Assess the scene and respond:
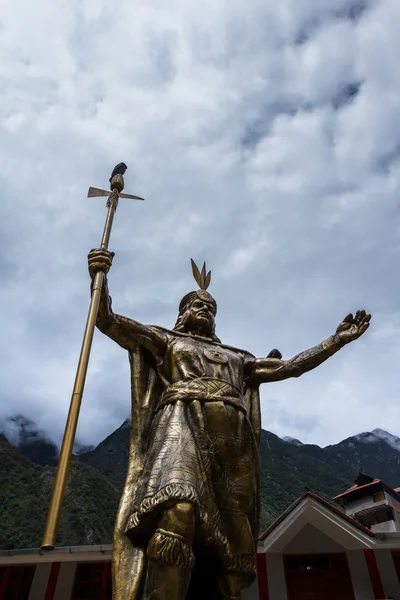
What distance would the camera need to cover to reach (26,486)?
3375cm

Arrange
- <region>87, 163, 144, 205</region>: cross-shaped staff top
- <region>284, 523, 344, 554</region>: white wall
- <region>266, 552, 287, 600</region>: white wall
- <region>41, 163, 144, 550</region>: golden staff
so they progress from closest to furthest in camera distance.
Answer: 1. <region>41, 163, 144, 550</region>: golden staff
2. <region>87, 163, 144, 205</region>: cross-shaped staff top
3. <region>266, 552, 287, 600</region>: white wall
4. <region>284, 523, 344, 554</region>: white wall

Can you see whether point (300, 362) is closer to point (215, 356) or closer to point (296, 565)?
point (215, 356)

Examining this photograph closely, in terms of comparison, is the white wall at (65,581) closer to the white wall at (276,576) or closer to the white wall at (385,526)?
the white wall at (276,576)

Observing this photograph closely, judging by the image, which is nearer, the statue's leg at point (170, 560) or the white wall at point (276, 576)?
the statue's leg at point (170, 560)

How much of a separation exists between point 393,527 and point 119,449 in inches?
1547

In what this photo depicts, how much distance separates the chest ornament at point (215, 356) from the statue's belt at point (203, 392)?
1.03ft

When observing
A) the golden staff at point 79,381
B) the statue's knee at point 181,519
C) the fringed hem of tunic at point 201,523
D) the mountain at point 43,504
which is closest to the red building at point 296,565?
the fringed hem of tunic at point 201,523

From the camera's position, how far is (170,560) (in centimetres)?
312

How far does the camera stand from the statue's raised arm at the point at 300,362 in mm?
5133

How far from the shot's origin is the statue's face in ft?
17.7

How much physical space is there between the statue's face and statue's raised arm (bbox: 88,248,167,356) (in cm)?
51

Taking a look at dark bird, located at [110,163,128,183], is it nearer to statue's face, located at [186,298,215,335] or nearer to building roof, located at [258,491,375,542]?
statue's face, located at [186,298,215,335]

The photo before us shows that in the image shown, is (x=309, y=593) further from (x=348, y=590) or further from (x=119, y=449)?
(x=119, y=449)

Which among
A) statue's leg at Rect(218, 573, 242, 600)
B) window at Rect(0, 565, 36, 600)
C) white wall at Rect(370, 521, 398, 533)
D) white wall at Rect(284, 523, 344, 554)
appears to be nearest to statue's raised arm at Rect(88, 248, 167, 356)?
statue's leg at Rect(218, 573, 242, 600)
